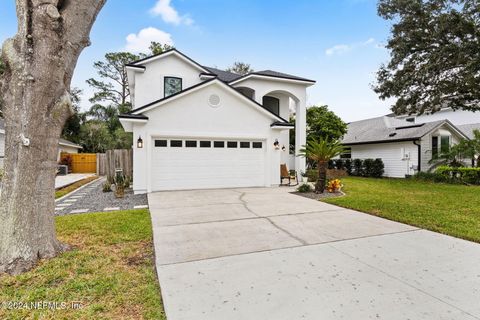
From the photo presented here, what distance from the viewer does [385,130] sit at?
20406 millimetres

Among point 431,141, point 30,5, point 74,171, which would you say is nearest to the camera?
point 30,5

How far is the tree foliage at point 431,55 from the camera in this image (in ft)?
39.5

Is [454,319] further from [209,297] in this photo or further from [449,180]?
[449,180]

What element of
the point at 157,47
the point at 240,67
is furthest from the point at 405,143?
the point at 157,47

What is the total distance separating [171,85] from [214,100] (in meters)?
4.55

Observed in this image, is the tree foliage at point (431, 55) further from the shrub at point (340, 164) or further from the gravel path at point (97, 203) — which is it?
the gravel path at point (97, 203)

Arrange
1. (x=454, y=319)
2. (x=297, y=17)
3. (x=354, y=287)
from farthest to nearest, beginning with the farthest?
(x=297, y=17) → (x=354, y=287) → (x=454, y=319)

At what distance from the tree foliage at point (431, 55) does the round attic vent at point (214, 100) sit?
33.7 feet

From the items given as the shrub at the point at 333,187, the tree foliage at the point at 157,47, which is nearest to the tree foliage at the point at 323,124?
the shrub at the point at 333,187

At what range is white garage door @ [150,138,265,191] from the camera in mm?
10656

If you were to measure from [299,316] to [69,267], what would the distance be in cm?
315

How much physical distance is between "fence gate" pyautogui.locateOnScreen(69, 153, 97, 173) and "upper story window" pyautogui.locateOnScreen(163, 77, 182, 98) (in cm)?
1208

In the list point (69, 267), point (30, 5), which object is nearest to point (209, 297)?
point (69, 267)

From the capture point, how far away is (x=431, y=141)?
58.2ft
